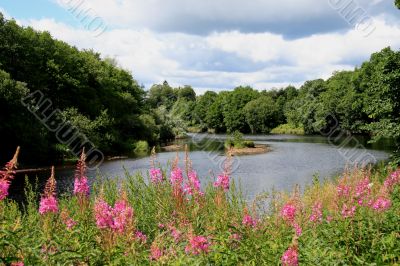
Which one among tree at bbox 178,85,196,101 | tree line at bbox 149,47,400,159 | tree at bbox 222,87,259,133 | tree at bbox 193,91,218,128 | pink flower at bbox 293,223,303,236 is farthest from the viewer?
tree at bbox 178,85,196,101

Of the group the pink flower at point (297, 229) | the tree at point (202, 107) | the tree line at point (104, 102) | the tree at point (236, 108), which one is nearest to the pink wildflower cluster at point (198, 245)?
the pink flower at point (297, 229)

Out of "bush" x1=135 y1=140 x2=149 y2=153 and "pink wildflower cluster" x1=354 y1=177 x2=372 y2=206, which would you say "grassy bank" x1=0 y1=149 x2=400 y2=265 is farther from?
"bush" x1=135 y1=140 x2=149 y2=153

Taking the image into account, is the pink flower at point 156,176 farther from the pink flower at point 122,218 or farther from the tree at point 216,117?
the tree at point 216,117

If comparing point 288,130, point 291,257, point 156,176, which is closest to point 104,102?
point 288,130

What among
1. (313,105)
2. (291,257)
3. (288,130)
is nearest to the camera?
(291,257)

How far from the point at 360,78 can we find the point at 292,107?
133 ft

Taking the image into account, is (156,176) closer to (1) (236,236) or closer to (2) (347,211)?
(1) (236,236)

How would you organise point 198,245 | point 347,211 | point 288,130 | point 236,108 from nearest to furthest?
point 198,245 → point 347,211 → point 288,130 → point 236,108

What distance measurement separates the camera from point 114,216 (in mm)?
4590

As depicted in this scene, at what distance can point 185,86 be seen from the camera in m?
174

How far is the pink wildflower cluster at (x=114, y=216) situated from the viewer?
421 centimetres

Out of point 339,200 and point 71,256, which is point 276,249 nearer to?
point 339,200

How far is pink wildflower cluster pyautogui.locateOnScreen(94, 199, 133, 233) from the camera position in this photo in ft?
13.8

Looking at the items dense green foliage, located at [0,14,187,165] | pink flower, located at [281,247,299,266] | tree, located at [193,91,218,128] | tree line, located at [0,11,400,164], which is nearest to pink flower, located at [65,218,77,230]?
pink flower, located at [281,247,299,266]
